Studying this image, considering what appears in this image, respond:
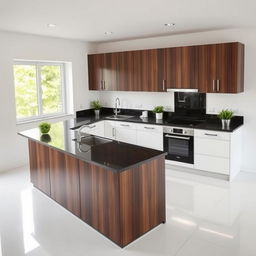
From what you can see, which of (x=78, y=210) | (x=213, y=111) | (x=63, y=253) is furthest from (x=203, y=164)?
(x=63, y=253)

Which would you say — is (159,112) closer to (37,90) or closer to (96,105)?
(96,105)

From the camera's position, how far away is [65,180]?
380 cm

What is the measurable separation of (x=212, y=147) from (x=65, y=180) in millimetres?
2566

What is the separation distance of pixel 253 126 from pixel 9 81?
4.49 meters

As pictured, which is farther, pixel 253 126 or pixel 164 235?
pixel 253 126

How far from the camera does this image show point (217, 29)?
17.0 feet

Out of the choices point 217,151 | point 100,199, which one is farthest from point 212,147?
point 100,199

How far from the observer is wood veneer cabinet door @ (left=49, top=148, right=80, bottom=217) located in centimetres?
359

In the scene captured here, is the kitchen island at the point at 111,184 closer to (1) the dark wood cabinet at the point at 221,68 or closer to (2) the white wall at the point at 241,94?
(1) the dark wood cabinet at the point at 221,68

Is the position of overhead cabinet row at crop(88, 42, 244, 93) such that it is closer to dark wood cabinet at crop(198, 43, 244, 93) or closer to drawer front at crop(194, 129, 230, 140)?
dark wood cabinet at crop(198, 43, 244, 93)

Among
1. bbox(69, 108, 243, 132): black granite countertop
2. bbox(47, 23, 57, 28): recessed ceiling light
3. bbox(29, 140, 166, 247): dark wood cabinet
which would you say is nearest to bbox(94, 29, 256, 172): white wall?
bbox(69, 108, 243, 132): black granite countertop

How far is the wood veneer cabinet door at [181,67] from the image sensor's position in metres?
5.23

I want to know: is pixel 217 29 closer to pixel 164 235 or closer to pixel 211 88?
pixel 211 88

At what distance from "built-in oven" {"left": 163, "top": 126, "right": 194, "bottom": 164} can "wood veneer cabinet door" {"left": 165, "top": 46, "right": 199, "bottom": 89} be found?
Result: 0.82m
